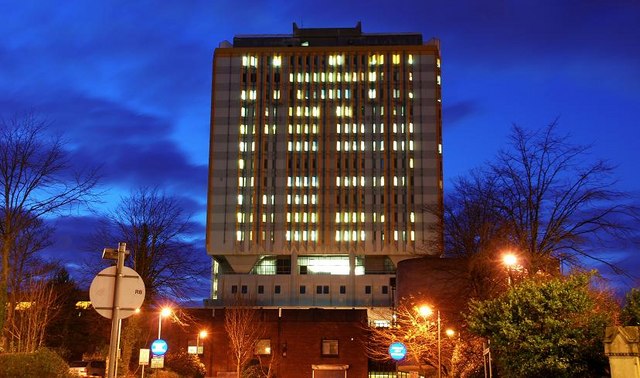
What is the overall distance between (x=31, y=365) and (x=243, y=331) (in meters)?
36.2

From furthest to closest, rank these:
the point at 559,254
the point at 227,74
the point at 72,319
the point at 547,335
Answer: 1. the point at 227,74
2. the point at 72,319
3. the point at 559,254
4. the point at 547,335

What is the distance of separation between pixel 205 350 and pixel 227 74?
77.7m

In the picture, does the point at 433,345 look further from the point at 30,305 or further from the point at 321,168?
the point at 321,168

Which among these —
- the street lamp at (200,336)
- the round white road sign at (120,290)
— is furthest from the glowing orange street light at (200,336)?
the round white road sign at (120,290)

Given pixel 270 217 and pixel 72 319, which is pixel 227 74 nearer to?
pixel 270 217

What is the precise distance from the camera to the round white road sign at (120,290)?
9102 mm

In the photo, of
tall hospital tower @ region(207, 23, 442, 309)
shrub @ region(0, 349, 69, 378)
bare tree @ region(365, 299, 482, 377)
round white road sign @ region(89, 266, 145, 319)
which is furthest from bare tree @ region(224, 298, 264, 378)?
tall hospital tower @ region(207, 23, 442, 309)

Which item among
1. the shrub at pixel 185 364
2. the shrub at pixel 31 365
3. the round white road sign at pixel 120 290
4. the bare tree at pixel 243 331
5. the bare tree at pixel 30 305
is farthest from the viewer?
the bare tree at pixel 243 331

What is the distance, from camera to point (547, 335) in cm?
2097

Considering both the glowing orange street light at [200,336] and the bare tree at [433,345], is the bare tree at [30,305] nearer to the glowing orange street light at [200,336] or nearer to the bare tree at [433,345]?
the glowing orange street light at [200,336]

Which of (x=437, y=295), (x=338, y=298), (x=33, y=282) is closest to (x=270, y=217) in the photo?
(x=338, y=298)

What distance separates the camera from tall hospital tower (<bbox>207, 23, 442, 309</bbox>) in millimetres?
123562

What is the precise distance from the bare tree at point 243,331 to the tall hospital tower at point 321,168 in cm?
5740

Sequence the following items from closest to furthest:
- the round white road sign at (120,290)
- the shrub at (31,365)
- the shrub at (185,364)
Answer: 1. the round white road sign at (120,290)
2. the shrub at (31,365)
3. the shrub at (185,364)
